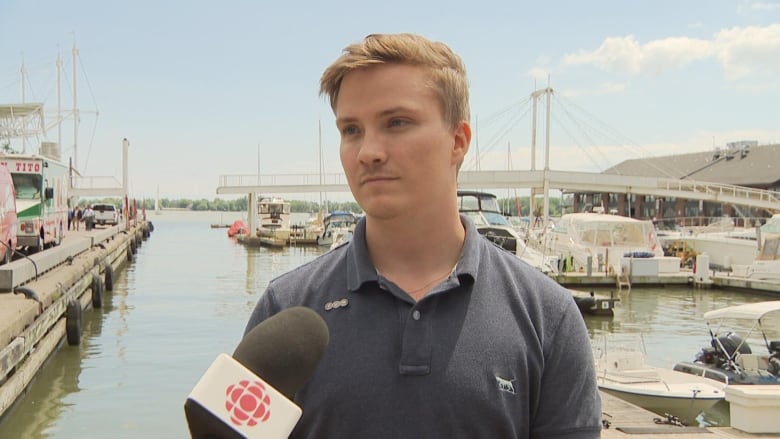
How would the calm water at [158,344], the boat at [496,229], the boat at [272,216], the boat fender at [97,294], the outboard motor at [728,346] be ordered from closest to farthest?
the calm water at [158,344] < the outboard motor at [728,346] < the boat fender at [97,294] < the boat at [496,229] < the boat at [272,216]

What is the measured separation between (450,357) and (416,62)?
2.59 feet

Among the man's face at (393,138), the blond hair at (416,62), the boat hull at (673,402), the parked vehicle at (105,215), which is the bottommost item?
the boat hull at (673,402)

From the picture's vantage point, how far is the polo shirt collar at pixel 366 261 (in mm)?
2045

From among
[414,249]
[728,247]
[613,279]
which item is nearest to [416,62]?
[414,249]

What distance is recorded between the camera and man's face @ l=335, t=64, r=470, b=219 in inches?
78.4

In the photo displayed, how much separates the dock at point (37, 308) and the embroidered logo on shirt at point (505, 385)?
9.61 meters

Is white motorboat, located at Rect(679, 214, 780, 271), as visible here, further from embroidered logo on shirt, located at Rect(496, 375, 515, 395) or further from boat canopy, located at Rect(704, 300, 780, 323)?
embroidered logo on shirt, located at Rect(496, 375, 515, 395)

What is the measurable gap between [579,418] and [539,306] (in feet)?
1.03

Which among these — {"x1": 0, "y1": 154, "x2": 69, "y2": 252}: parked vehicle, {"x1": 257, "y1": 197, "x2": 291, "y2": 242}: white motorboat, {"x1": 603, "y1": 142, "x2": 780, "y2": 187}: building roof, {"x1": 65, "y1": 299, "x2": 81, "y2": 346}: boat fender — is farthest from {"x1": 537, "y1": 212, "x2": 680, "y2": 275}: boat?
{"x1": 257, "y1": 197, "x2": 291, "y2": 242}: white motorboat

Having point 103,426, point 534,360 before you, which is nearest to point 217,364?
point 534,360

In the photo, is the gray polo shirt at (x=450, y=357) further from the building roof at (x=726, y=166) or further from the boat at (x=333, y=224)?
the building roof at (x=726, y=166)

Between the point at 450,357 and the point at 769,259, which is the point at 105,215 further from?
the point at 450,357

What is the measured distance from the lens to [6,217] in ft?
51.4

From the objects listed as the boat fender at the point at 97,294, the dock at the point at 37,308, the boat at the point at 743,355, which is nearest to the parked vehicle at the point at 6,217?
the dock at the point at 37,308
